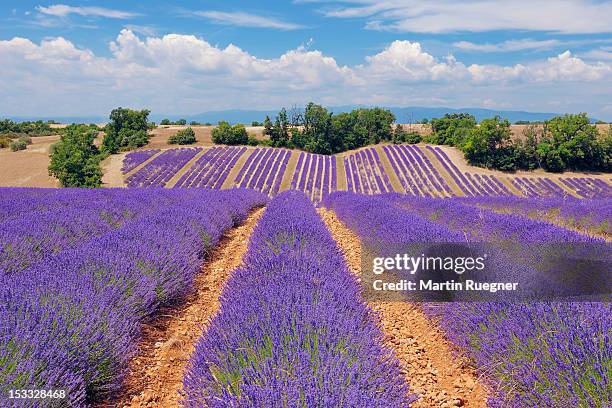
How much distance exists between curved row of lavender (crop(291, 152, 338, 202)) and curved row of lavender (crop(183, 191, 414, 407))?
27.5 m

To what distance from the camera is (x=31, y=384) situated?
6.55 feet

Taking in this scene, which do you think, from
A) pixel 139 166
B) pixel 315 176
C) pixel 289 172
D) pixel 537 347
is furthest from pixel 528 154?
pixel 537 347

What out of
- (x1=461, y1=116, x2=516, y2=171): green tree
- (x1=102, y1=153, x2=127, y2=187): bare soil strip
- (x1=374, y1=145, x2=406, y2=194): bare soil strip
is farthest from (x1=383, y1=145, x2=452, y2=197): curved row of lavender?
(x1=102, y1=153, x2=127, y2=187): bare soil strip

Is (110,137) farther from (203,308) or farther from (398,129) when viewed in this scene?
(203,308)

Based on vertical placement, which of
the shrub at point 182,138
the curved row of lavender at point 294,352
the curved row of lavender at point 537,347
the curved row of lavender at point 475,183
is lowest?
the curved row of lavender at point 475,183

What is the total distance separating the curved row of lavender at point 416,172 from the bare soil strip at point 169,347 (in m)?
29.2

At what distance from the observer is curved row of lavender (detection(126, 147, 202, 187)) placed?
3334 cm

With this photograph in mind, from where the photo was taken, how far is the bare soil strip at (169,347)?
102 inches

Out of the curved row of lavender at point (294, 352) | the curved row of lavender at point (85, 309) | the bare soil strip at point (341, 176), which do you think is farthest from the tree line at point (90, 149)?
the curved row of lavender at point (294, 352)

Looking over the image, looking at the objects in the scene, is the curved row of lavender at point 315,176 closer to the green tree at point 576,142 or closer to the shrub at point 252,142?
the shrub at point 252,142

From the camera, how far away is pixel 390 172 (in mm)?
40531

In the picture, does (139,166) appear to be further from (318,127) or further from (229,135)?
(318,127)

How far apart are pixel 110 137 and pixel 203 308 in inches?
2021

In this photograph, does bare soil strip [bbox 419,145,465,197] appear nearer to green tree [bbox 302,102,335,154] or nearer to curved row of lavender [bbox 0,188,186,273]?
green tree [bbox 302,102,335,154]
